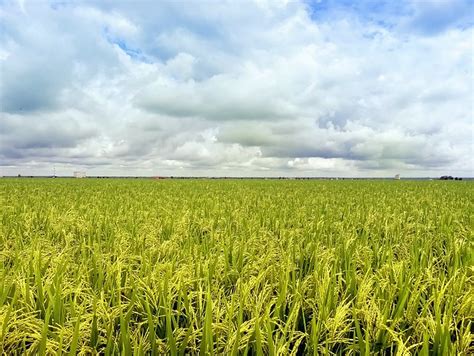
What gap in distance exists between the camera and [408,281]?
3.08 metres

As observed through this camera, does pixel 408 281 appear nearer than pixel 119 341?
No

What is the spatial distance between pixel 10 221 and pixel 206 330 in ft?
24.1

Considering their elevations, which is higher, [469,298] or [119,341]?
[469,298]

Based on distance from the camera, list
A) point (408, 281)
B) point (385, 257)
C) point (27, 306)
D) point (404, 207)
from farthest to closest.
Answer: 1. point (404, 207)
2. point (385, 257)
3. point (408, 281)
4. point (27, 306)

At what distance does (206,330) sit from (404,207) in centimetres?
1208

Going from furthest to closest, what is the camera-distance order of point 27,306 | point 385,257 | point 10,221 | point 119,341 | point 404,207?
point 404,207
point 10,221
point 385,257
point 27,306
point 119,341

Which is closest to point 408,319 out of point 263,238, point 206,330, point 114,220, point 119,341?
point 206,330

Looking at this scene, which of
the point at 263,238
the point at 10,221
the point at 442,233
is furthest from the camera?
the point at 10,221

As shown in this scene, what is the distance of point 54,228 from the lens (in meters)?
6.66

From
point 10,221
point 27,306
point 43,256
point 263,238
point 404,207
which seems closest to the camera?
point 27,306

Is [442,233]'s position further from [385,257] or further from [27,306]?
[27,306]

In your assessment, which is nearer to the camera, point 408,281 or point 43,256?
point 408,281

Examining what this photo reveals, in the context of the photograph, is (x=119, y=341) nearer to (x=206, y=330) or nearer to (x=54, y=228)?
(x=206, y=330)

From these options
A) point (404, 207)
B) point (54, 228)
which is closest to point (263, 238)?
point (54, 228)
